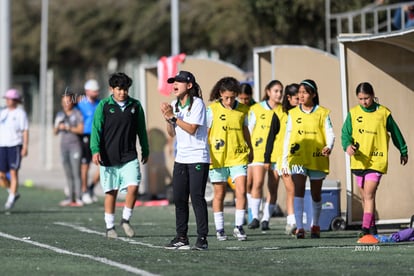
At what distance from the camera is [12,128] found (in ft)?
68.7

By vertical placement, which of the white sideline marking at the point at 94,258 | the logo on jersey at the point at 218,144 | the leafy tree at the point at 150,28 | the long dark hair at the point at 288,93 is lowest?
the white sideline marking at the point at 94,258

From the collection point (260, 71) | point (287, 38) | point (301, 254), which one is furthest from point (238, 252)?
point (287, 38)

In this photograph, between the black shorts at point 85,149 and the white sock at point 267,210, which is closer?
the white sock at point 267,210

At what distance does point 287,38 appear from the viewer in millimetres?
36062

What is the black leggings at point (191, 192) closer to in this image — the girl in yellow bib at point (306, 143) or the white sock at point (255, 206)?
the girl in yellow bib at point (306, 143)

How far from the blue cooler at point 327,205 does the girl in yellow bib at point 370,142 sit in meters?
1.90

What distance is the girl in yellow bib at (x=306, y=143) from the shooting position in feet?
51.1

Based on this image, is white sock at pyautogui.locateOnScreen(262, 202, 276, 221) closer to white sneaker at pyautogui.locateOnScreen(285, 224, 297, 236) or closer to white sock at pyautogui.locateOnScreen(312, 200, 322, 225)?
white sneaker at pyautogui.locateOnScreen(285, 224, 297, 236)

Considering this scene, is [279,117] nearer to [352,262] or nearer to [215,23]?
[352,262]

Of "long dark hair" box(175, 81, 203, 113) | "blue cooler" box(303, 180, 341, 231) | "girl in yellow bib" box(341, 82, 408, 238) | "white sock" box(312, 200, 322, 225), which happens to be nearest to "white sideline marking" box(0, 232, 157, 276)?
"long dark hair" box(175, 81, 203, 113)

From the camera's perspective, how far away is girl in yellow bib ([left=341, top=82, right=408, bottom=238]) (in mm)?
15062

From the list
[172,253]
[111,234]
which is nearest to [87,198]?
[111,234]

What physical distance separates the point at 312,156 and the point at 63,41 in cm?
4014

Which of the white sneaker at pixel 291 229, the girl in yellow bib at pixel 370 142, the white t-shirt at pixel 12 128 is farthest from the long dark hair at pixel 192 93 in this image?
the white t-shirt at pixel 12 128
